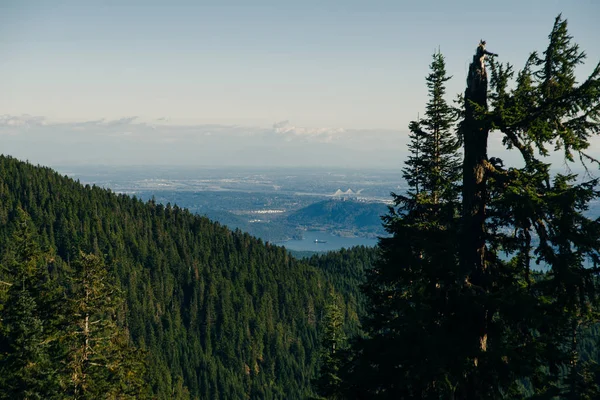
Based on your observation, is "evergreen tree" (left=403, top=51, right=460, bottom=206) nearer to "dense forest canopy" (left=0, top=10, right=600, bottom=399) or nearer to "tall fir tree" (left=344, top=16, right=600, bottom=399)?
"dense forest canopy" (left=0, top=10, right=600, bottom=399)

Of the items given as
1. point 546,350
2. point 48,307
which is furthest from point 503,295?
point 48,307

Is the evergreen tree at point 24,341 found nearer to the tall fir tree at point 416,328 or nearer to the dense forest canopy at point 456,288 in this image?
the dense forest canopy at point 456,288

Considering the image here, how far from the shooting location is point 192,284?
158m

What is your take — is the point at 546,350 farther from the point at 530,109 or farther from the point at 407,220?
the point at 407,220

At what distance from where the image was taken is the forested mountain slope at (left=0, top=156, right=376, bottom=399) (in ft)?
416

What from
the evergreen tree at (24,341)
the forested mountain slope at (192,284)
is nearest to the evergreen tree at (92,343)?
the evergreen tree at (24,341)

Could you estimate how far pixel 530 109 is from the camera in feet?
30.7

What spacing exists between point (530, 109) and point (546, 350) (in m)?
4.66

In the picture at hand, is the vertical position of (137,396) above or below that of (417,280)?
below

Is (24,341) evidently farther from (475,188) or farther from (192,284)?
(192,284)

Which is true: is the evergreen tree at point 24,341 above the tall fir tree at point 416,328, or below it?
below

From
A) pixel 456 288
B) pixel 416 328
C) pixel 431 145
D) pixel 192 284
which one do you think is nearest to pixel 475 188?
pixel 456 288

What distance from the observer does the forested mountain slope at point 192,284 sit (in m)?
127

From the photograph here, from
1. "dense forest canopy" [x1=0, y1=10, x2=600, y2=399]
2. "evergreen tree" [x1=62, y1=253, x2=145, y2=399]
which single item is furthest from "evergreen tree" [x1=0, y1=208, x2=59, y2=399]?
"evergreen tree" [x1=62, y1=253, x2=145, y2=399]
